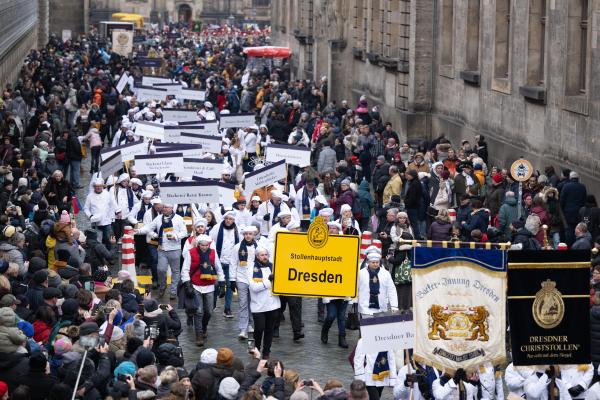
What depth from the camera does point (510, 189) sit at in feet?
80.5

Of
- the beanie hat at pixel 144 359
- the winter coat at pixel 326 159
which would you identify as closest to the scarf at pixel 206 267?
the beanie hat at pixel 144 359

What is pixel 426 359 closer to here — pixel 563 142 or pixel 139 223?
pixel 139 223

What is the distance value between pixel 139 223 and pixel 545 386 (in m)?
9.98

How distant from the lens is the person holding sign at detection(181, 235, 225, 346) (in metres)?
19.4

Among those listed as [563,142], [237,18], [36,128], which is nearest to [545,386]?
[563,142]

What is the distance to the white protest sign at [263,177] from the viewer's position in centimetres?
2434

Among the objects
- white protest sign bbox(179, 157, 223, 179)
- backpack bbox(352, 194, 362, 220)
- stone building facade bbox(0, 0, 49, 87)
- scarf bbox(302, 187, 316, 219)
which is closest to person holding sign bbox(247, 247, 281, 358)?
scarf bbox(302, 187, 316, 219)

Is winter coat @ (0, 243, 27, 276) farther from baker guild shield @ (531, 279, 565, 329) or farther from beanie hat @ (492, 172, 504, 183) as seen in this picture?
beanie hat @ (492, 172, 504, 183)

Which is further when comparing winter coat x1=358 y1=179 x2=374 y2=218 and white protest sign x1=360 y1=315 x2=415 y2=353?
winter coat x1=358 y1=179 x2=374 y2=218

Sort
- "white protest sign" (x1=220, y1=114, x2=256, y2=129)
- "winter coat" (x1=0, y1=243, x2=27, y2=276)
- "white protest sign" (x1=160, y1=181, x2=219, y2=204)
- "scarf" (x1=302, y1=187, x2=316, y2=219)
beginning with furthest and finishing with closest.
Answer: "white protest sign" (x1=220, y1=114, x2=256, y2=129), "scarf" (x1=302, y1=187, x2=316, y2=219), "white protest sign" (x1=160, y1=181, x2=219, y2=204), "winter coat" (x1=0, y1=243, x2=27, y2=276)

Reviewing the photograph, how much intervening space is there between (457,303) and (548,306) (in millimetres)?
804

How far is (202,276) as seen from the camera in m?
19.4

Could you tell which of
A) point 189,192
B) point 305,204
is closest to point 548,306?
point 189,192

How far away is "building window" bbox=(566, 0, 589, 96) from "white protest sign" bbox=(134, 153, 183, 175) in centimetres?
691
